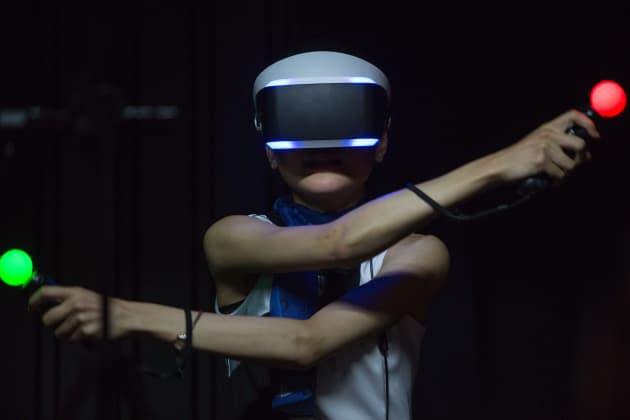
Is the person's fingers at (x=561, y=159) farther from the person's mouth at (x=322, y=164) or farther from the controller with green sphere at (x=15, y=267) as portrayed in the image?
the controller with green sphere at (x=15, y=267)

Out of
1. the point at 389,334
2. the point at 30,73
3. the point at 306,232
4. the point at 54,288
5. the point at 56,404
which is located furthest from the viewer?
the point at 30,73

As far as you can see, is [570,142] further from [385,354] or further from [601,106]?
[385,354]

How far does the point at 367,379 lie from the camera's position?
152 cm

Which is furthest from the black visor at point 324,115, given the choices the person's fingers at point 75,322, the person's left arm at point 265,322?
the person's fingers at point 75,322

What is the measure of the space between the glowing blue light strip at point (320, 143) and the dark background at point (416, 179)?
1.60 ft

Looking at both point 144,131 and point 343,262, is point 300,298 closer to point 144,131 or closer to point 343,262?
point 343,262

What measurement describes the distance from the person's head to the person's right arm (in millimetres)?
155

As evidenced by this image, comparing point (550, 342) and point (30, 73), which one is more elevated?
point (30, 73)

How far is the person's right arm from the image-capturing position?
123 centimetres

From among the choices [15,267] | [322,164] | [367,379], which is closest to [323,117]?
[322,164]

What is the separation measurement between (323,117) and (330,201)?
8.1 inches

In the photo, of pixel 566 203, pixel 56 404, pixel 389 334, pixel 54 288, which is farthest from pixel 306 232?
pixel 566 203

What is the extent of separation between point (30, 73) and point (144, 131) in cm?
109

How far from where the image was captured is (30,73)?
1.98 metres
